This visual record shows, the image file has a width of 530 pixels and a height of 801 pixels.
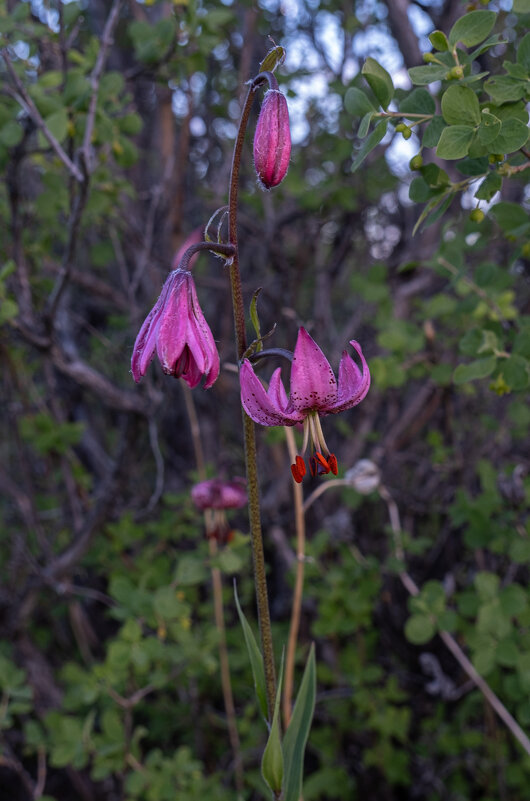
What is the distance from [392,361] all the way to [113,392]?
86 centimetres

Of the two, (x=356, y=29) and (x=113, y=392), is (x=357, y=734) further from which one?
(x=356, y=29)

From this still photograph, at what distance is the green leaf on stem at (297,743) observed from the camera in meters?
0.92

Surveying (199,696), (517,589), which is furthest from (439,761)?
(517,589)

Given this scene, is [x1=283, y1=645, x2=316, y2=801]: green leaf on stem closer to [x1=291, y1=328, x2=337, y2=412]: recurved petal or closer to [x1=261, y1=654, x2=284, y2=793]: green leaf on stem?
[x1=261, y1=654, x2=284, y2=793]: green leaf on stem

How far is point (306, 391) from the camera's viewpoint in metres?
0.86

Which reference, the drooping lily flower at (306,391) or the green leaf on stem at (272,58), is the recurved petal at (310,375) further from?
the green leaf on stem at (272,58)

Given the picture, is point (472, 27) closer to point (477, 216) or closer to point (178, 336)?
point (477, 216)

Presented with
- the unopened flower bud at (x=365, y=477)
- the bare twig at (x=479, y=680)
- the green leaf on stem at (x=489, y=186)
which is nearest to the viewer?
the green leaf on stem at (x=489, y=186)

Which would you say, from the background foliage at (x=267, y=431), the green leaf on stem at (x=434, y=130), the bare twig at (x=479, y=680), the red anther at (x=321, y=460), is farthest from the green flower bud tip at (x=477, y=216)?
the bare twig at (x=479, y=680)

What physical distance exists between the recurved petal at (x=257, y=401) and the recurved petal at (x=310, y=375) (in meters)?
0.03

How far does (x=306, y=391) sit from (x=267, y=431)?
1.33m

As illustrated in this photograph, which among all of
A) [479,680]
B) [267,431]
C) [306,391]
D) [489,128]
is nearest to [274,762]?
[306,391]

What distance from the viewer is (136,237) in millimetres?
2486

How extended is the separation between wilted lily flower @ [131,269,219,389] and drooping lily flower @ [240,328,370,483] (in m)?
0.06
